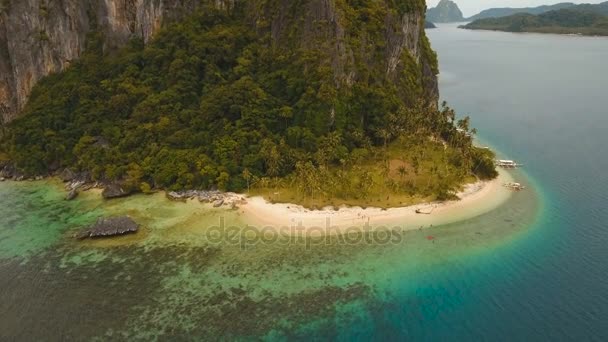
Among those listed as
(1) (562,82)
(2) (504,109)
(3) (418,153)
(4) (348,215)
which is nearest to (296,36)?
(3) (418,153)

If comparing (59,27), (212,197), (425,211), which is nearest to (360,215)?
(425,211)

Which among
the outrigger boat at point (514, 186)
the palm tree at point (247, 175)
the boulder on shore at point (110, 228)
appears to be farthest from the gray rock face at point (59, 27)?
the outrigger boat at point (514, 186)

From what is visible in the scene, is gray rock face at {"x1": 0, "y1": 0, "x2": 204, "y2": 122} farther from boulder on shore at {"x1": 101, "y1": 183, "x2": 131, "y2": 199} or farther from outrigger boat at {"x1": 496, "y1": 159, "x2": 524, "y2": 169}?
outrigger boat at {"x1": 496, "y1": 159, "x2": 524, "y2": 169}

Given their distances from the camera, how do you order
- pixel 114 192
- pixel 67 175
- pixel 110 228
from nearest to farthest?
pixel 110 228, pixel 114 192, pixel 67 175

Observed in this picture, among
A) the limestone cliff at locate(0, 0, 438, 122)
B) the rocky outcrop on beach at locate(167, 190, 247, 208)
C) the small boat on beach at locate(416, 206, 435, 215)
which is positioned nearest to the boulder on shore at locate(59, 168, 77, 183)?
the rocky outcrop on beach at locate(167, 190, 247, 208)

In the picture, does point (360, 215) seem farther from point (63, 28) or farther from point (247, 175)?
point (63, 28)

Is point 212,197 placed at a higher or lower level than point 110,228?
higher

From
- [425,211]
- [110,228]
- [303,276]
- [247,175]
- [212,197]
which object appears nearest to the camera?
[303,276]

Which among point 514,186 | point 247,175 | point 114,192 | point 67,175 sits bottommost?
point 514,186
